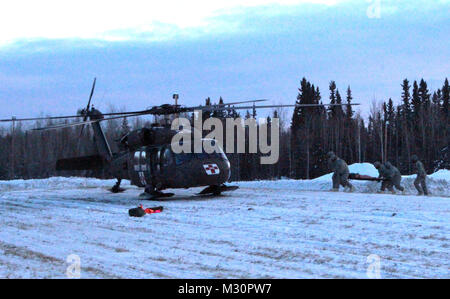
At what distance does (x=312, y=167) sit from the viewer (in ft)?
199

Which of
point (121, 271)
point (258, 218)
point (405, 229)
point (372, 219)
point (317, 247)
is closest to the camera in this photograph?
point (121, 271)

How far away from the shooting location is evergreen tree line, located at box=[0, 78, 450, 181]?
6041cm

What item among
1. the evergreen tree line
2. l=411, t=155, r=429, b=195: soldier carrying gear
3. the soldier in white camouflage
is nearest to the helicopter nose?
the soldier in white camouflage

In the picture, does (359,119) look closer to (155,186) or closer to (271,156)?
(271,156)

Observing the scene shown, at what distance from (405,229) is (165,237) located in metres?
4.86

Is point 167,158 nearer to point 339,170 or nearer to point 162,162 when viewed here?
point 162,162

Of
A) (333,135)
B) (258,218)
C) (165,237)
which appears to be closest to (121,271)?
(165,237)

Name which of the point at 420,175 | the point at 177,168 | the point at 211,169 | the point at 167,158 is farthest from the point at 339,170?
the point at 167,158

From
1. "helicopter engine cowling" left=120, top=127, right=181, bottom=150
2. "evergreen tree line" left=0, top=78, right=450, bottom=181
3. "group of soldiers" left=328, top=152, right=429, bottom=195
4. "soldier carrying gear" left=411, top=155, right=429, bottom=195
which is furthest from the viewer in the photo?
"evergreen tree line" left=0, top=78, right=450, bottom=181

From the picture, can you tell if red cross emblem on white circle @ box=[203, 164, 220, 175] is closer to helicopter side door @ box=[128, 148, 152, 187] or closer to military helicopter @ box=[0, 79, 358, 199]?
military helicopter @ box=[0, 79, 358, 199]

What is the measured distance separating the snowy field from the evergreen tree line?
133ft

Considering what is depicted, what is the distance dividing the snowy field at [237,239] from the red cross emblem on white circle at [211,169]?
99 cm

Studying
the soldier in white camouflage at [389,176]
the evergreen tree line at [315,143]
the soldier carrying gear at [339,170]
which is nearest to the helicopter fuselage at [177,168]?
the soldier carrying gear at [339,170]

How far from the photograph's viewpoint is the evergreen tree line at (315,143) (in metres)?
60.4
